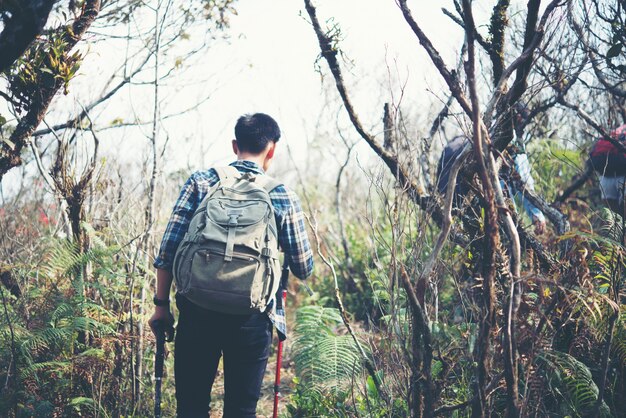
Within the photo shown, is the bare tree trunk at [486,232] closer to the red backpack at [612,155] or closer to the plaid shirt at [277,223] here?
the plaid shirt at [277,223]

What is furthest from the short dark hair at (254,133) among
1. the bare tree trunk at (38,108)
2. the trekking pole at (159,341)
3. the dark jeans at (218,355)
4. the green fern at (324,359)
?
the green fern at (324,359)

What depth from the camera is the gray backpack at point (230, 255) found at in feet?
7.82

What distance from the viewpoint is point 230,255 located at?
2385 mm

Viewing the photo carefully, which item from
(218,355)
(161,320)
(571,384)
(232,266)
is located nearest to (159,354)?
(161,320)

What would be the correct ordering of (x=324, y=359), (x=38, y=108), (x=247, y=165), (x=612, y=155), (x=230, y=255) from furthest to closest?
(x=612, y=155) → (x=324, y=359) → (x=38, y=108) → (x=247, y=165) → (x=230, y=255)

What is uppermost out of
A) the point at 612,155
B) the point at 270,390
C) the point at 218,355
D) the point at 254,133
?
the point at 612,155

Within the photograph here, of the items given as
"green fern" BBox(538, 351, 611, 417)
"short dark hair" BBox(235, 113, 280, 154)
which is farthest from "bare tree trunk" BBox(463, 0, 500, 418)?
"short dark hair" BBox(235, 113, 280, 154)

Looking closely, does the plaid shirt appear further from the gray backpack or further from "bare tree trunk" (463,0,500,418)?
"bare tree trunk" (463,0,500,418)

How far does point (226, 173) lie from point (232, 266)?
1.71 feet

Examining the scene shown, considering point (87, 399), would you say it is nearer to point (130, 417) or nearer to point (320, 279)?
point (130, 417)

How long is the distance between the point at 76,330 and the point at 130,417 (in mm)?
687

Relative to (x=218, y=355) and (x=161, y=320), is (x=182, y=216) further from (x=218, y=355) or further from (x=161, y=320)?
(x=218, y=355)

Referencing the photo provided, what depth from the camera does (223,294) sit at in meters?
2.38

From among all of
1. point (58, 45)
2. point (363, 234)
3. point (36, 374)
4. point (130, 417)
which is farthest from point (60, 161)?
point (363, 234)
